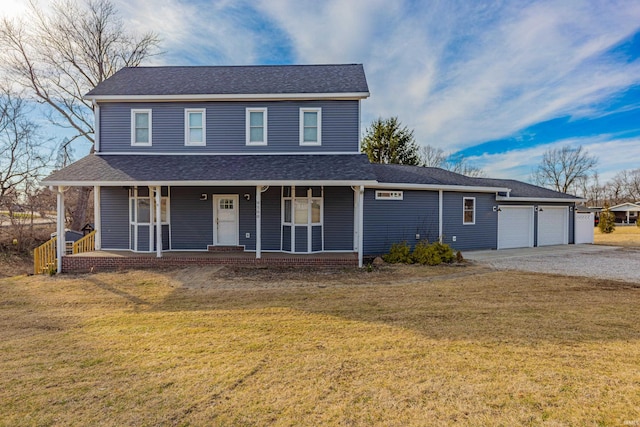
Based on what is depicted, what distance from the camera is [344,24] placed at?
1357cm

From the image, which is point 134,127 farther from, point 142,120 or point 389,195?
point 389,195

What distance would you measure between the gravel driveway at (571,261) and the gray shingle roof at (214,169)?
20.0 feet

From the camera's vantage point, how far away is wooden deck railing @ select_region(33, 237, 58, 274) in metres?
9.69

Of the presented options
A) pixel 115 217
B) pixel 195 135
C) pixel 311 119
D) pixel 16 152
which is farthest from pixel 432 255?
pixel 16 152

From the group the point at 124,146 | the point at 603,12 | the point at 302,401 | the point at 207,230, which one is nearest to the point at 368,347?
the point at 302,401

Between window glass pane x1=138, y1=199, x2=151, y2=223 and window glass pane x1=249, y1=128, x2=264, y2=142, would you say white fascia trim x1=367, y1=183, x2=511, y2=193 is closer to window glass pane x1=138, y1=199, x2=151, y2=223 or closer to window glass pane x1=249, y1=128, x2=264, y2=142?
window glass pane x1=249, y1=128, x2=264, y2=142

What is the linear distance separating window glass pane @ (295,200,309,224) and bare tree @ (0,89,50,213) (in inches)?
753

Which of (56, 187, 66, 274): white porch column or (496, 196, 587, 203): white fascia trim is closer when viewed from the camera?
(56, 187, 66, 274): white porch column

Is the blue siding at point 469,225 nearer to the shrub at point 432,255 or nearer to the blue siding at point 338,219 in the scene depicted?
the shrub at point 432,255

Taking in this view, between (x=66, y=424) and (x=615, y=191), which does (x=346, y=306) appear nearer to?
(x=66, y=424)

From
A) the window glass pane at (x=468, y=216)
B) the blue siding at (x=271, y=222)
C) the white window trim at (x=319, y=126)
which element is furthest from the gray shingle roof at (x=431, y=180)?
the blue siding at (x=271, y=222)

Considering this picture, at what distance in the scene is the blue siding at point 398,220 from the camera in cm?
1195

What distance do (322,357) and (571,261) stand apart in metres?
11.9

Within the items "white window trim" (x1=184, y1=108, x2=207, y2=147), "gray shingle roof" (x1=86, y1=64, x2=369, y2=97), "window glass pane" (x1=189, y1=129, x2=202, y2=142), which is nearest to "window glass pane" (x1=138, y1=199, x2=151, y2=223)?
"white window trim" (x1=184, y1=108, x2=207, y2=147)
